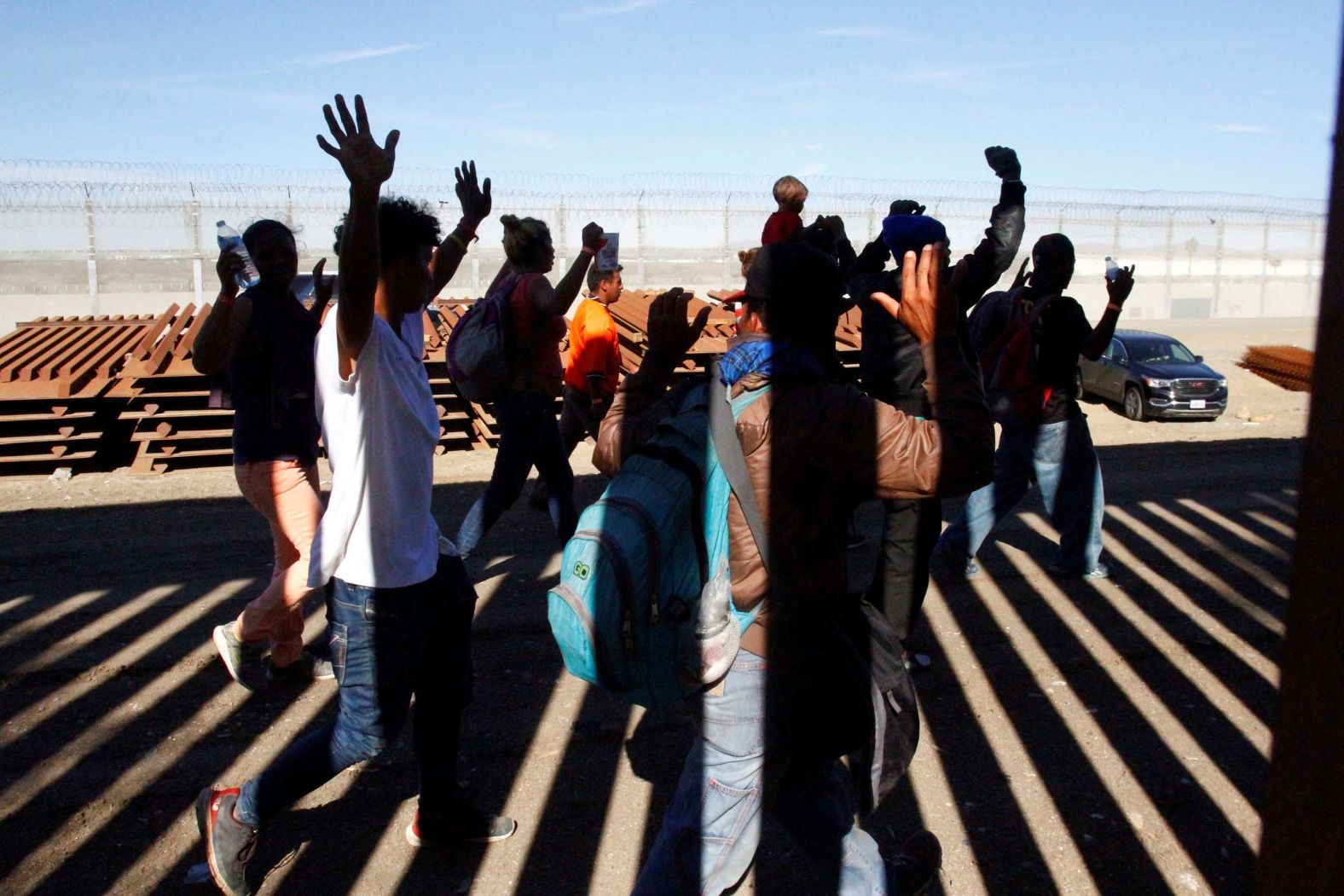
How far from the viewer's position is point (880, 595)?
458 cm

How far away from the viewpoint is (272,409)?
426 cm

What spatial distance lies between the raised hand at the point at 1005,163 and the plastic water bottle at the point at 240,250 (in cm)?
314

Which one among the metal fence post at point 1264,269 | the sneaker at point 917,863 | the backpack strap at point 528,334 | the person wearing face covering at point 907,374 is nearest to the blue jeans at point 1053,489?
the person wearing face covering at point 907,374

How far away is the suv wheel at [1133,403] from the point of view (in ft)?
49.2

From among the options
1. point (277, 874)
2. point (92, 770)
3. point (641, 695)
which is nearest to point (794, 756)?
point (641, 695)

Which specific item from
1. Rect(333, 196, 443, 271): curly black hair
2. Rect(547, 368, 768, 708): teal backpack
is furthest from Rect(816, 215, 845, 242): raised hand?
Rect(547, 368, 768, 708): teal backpack

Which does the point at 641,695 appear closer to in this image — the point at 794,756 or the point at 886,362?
the point at 794,756

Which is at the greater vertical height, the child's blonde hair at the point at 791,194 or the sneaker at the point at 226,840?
the child's blonde hair at the point at 791,194

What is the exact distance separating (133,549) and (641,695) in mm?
5469

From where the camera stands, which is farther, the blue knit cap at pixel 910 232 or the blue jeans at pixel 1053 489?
the blue jeans at pixel 1053 489

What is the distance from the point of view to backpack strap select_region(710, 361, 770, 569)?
2.32m

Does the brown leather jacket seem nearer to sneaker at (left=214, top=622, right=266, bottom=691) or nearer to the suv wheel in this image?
sneaker at (left=214, top=622, right=266, bottom=691)

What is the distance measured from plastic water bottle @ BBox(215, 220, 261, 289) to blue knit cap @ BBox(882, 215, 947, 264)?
7.85ft

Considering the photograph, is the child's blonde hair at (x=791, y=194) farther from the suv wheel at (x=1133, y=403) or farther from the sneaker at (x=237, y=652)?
the suv wheel at (x=1133, y=403)
